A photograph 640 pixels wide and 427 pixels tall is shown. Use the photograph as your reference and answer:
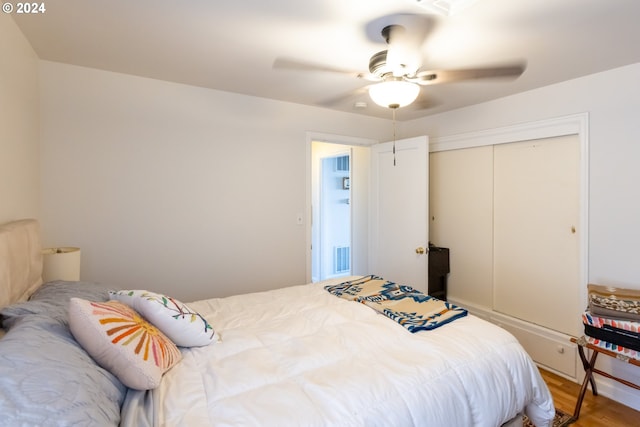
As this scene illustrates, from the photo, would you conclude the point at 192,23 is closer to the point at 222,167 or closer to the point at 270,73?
the point at 270,73

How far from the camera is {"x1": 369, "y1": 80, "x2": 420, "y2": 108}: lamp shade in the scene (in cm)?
179

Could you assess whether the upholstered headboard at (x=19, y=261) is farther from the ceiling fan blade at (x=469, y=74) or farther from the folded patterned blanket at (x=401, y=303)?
the ceiling fan blade at (x=469, y=74)

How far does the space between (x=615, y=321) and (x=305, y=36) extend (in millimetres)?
2528

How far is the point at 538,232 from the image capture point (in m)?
2.82

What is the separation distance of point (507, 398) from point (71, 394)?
161 cm

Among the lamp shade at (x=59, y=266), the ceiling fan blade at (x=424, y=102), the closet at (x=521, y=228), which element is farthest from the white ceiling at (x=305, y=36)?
the lamp shade at (x=59, y=266)

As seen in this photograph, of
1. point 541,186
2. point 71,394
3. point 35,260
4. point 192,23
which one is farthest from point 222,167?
point 541,186

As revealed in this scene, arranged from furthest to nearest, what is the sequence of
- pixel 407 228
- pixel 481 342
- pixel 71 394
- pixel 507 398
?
pixel 407 228
pixel 481 342
pixel 507 398
pixel 71 394

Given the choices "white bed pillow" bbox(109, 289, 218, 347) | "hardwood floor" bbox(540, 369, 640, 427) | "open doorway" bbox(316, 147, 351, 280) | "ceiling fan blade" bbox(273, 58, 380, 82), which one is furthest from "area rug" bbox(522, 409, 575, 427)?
"open doorway" bbox(316, 147, 351, 280)

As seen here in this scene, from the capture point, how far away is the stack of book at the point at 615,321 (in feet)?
6.21

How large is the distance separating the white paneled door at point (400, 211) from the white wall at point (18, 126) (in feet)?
9.89

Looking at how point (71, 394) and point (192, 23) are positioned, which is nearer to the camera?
point (71, 394)

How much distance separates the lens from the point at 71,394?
0.76m

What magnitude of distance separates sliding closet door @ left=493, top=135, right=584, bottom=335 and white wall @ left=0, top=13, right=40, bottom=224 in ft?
11.8
